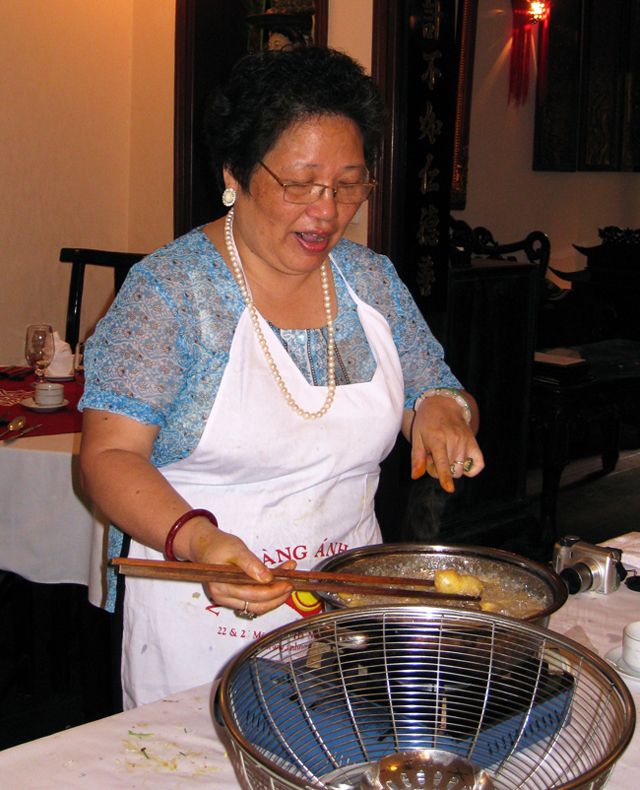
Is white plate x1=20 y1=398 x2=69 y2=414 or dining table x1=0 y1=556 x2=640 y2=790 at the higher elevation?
white plate x1=20 y1=398 x2=69 y2=414

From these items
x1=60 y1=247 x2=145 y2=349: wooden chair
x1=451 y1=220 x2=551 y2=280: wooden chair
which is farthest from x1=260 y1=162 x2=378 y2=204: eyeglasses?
x1=451 y1=220 x2=551 y2=280: wooden chair

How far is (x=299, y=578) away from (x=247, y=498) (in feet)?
1.50

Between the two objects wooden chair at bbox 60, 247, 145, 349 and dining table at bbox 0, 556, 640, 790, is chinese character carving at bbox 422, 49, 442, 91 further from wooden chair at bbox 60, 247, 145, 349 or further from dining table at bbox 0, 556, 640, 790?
dining table at bbox 0, 556, 640, 790

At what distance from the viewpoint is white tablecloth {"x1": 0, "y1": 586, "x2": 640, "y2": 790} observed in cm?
97

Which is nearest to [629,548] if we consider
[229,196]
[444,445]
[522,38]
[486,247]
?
[444,445]

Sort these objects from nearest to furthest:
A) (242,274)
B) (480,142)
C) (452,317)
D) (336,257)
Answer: (242,274), (336,257), (452,317), (480,142)

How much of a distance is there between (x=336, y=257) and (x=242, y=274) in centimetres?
27

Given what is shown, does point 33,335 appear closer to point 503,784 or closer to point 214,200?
point 214,200

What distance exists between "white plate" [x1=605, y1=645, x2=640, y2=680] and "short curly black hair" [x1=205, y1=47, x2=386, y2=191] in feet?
3.19

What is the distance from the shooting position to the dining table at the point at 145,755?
97 centimetres

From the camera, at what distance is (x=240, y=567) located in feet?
3.36

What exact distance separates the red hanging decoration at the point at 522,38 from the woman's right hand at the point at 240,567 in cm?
573

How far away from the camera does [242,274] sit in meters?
1.56

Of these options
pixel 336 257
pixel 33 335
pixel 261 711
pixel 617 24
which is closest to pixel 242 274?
pixel 336 257
